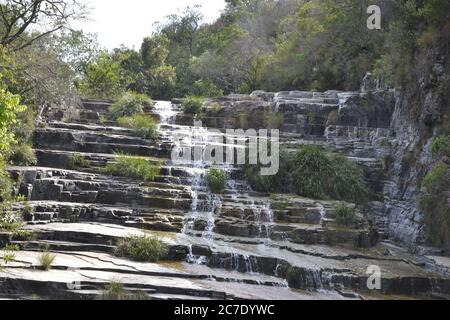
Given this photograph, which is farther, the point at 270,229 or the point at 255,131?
the point at 255,131

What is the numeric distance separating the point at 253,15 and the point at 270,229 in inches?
961

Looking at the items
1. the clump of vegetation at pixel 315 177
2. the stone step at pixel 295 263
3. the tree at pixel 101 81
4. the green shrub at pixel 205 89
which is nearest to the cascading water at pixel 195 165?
the stone step at pixel 295 263

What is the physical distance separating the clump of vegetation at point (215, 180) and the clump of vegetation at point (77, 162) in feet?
11.1

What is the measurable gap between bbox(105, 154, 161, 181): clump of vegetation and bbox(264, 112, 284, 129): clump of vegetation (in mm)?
6069

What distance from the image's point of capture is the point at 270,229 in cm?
1214

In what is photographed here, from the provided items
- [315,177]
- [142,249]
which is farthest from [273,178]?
[142,249]

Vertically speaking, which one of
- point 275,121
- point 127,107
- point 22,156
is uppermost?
point 127,107

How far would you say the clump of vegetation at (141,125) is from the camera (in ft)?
54.1

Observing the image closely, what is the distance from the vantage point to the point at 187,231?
12.0m

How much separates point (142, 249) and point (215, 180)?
4.09 metres

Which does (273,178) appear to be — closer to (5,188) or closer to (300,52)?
(5,188)

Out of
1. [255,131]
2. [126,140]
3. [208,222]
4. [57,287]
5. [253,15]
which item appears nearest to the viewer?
[57,287]
